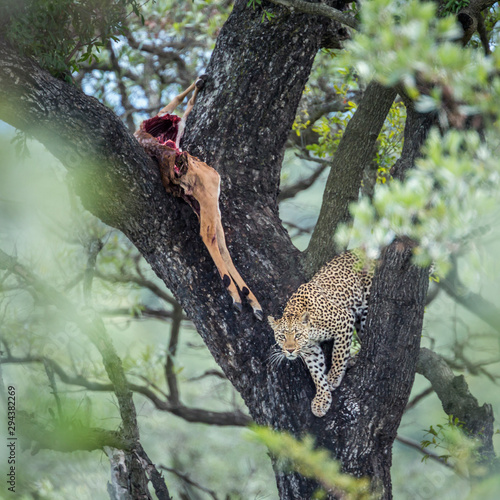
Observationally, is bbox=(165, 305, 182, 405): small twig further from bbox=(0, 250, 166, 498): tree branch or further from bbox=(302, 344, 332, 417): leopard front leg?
bbox=(302, 344, 332, 417): leopard front leg

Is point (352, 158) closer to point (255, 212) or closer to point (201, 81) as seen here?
point (255, 212)

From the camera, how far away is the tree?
3195 millimetres

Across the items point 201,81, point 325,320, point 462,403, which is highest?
point 201,81

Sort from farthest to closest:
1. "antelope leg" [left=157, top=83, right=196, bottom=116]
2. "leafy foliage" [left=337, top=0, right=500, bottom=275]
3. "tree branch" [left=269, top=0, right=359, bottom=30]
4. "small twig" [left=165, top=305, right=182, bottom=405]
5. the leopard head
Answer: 1. "small twig" [left=165, top=305, right=182, bottom=405]
2. "antelope leg" [left=157, top=83, right=196, bottom=116]
3. the leopard head
4. "tree branch" [left=269, top=0, right=359, bottom=30]
5. "leafy foliage" [left=337, top=0, right=500, bottom=275]

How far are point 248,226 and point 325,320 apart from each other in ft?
2.20

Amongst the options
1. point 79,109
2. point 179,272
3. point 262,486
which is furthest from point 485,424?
point 262,486

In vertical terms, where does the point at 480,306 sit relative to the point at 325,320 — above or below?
above

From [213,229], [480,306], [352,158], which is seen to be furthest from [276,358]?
[480,306]

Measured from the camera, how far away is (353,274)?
3859 mm

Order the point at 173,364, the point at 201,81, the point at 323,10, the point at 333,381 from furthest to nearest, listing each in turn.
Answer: the point at 173,364 < the point at 201,81 < the point at 333,381 < the point at 323,10

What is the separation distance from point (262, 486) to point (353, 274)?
7245 millimetres

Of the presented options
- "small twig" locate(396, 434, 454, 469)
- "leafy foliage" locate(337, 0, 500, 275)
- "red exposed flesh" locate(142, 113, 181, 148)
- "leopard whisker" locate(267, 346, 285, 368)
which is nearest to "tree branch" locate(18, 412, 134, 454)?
"leopard whisker" locate(267, 346, 285, 368)

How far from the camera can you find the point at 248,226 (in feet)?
11.8

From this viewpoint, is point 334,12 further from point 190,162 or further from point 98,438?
point 98,438
